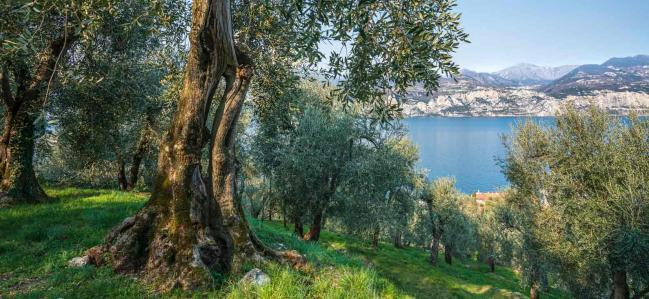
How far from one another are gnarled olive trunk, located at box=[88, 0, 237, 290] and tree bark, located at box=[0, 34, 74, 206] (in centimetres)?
829

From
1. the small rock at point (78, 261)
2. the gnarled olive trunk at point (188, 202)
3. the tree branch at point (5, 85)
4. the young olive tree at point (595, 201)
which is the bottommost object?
the young olive tree at point (595, 201)

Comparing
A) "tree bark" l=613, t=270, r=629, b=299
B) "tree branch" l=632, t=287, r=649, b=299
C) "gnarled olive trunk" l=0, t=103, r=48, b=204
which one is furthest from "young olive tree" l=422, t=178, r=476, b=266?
"gnarled olive trunk" l=0, t=103, r=48, b=204

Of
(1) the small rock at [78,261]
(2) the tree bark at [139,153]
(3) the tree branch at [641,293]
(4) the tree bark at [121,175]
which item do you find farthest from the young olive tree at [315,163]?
(3) the tree branch at [641,293]

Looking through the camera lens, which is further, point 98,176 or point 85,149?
point 98,176

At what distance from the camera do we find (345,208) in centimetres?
2452

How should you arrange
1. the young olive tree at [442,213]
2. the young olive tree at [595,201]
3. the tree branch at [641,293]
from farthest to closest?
the young olive tree at [442,213]
the tree branch at [641,293]
the young olive tree at [595,201]

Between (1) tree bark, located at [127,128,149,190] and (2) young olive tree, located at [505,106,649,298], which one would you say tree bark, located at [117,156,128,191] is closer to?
(1) tree bark, located at [127,128,149,190]

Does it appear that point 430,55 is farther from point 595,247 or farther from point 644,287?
point 644,287

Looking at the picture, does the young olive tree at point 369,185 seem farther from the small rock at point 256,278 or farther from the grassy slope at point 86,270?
the small rock at point 256,278

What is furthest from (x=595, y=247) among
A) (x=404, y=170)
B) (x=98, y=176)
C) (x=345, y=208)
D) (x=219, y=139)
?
(x=98, y=176)

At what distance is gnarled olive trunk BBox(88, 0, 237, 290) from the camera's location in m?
6.41

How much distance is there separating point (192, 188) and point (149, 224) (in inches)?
45.7

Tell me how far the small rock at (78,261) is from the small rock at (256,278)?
11.0ft

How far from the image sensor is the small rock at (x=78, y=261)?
6.79m
